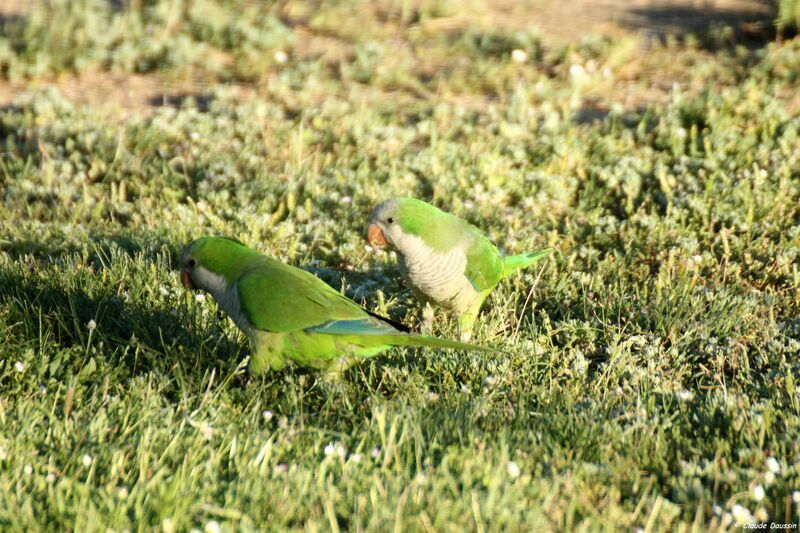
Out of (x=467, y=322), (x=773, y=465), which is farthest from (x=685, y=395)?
(x=467, y=322)

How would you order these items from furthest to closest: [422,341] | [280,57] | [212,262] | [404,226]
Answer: [280,57], [404,226], [212,262], [422,341]

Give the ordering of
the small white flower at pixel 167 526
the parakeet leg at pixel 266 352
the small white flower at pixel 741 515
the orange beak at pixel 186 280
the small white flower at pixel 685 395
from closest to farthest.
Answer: the small white flower at pixel 167 526 → the small white flower at pixel 741 515 → the small white flower at pixel 685 395 → the parakeet leg at pixel 266 352 → the orange beak at pixel 186 280

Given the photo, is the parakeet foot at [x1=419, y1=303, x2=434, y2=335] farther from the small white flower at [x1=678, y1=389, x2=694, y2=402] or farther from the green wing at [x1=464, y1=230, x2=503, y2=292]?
→ the small white flower at [x1=678, y1=389, x2=694, y2=402]

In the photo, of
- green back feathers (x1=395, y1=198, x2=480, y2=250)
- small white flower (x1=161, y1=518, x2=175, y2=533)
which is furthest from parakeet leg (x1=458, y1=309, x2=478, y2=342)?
small white flower (x1=161, y1=518, x2=175, y2=533)

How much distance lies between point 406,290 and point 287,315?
1.57 metres

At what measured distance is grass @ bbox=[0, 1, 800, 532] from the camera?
3576 millimetres

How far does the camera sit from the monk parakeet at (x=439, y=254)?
5039 mm

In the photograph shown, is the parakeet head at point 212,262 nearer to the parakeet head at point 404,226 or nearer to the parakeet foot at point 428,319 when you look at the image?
Answer: the parakeet head at point 404,226

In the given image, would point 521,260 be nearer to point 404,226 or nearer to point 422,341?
point 404,226

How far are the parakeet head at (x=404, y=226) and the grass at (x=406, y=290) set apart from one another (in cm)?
65

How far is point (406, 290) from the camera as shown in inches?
233

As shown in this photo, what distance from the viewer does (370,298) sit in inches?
228

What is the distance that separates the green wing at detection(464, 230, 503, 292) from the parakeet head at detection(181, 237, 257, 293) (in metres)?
1.28

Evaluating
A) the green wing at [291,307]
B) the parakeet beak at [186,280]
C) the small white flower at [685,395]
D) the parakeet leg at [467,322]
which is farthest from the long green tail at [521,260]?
the parakeet beak at [186,280]
